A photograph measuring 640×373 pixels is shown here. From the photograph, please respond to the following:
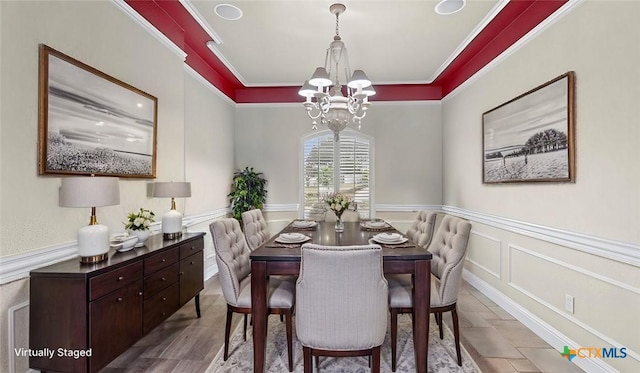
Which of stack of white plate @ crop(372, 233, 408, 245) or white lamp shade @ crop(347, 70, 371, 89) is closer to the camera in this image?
stack of white plate @ crop(372, 233, 408, 245)

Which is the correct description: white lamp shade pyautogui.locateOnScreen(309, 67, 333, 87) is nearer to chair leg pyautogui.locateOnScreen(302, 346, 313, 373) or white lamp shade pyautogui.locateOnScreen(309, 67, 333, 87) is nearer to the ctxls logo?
chair leg pyautogui.locateOnScreen(302, 346, 313, 373)

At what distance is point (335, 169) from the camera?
5426 millimetres

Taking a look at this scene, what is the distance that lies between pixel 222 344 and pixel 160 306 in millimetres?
625

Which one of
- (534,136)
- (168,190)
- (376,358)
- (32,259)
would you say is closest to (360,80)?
(534,136)

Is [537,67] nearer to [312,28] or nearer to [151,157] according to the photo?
[312,28]

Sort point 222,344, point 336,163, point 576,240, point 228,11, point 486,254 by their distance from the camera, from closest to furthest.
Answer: point 576,240, point 222,344, point 228,11, point 486,254, point 336,163

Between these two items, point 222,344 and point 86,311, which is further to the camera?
point 222,344

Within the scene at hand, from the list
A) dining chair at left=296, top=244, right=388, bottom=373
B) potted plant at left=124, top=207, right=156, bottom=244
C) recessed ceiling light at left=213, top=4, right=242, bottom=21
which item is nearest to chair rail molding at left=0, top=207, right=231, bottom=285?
potted plant at left=124, top=207, right=156, bottom=244

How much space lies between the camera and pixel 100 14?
234 centimetres

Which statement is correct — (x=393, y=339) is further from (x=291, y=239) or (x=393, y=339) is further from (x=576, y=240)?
(x=576, y=240)

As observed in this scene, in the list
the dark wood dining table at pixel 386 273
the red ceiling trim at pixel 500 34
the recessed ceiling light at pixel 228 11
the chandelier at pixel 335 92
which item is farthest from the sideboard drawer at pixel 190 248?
the red ceiling trim at pixel 500 34

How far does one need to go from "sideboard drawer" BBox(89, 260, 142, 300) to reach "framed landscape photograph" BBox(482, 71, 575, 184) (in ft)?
11.0

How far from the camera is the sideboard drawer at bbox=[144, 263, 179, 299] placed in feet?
7.38

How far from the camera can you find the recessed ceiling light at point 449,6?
2.82 metres
